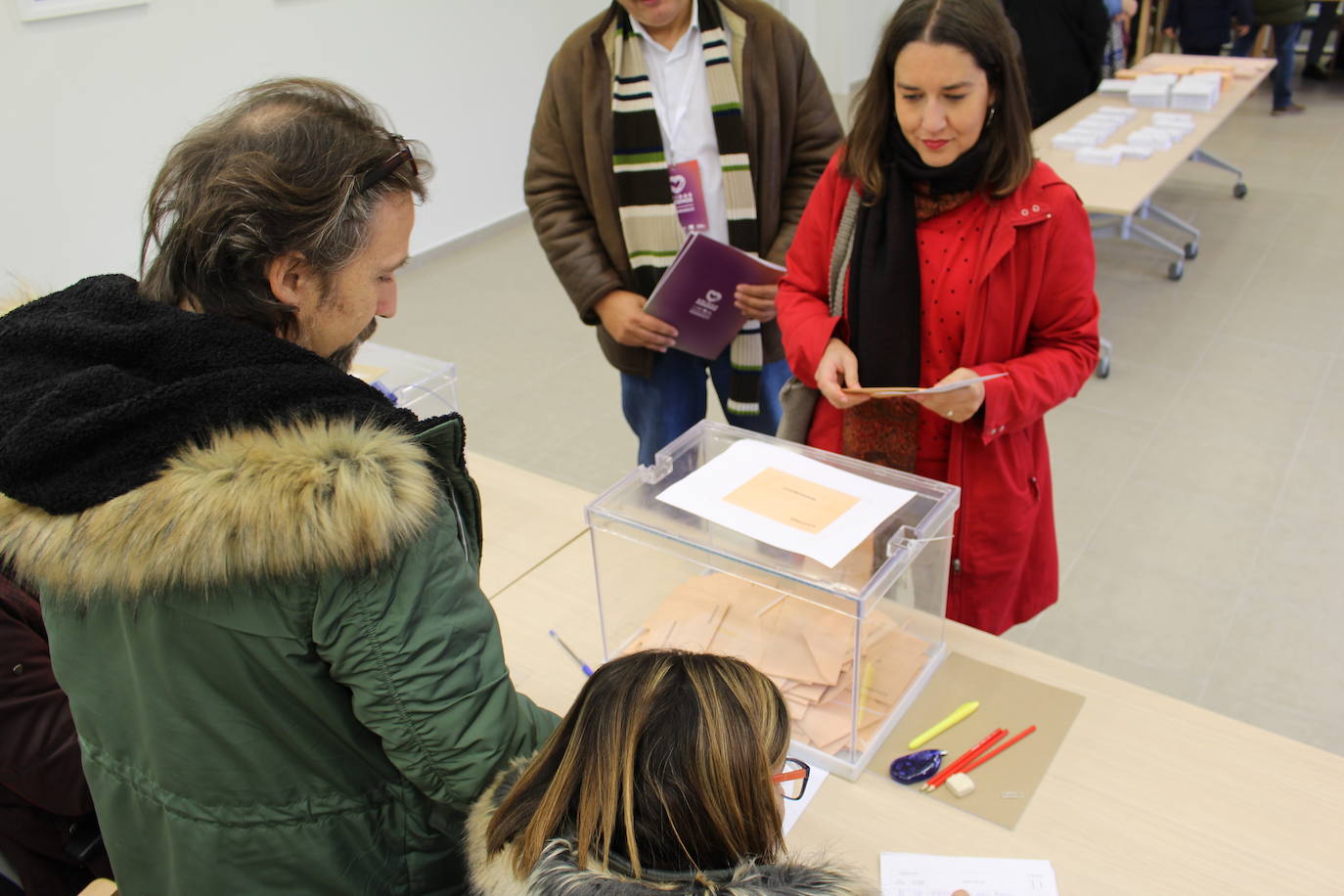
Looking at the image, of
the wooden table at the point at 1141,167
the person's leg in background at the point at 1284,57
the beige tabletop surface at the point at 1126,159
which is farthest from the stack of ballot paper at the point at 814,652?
the person's leg in background at the point at 1284,57

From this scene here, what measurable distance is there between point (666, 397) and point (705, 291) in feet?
1.25

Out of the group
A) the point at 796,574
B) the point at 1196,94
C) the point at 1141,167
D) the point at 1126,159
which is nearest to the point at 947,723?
the point at 796,574

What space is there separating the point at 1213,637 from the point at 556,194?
2.07 metres

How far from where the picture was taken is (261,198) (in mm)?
924

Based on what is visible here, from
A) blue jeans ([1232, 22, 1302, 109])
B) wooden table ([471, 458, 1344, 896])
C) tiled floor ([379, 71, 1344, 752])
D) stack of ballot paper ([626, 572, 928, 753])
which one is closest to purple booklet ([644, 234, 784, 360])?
stack of ballot paper ([626, 572, 928, 753])

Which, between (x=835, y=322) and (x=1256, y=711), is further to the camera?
(x=1256, y=711)

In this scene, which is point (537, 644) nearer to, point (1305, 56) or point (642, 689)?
point (642, 689)

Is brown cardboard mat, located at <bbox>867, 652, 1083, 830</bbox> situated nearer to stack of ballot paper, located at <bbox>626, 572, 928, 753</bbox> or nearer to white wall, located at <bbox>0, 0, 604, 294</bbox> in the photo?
stack of ballot paper, located at <bbox>626, 572, 928, 753</bbox>

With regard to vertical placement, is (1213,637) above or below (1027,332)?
below

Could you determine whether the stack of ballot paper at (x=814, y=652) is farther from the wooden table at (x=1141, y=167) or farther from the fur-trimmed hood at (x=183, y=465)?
the wooden table at (x=1141, y=167)

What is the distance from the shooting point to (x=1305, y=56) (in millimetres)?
7961

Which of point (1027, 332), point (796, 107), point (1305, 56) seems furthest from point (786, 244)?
point (1305, 56)

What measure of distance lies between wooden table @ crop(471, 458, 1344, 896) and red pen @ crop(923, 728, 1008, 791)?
1.4 inches

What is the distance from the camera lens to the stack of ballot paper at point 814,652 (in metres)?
1.41
